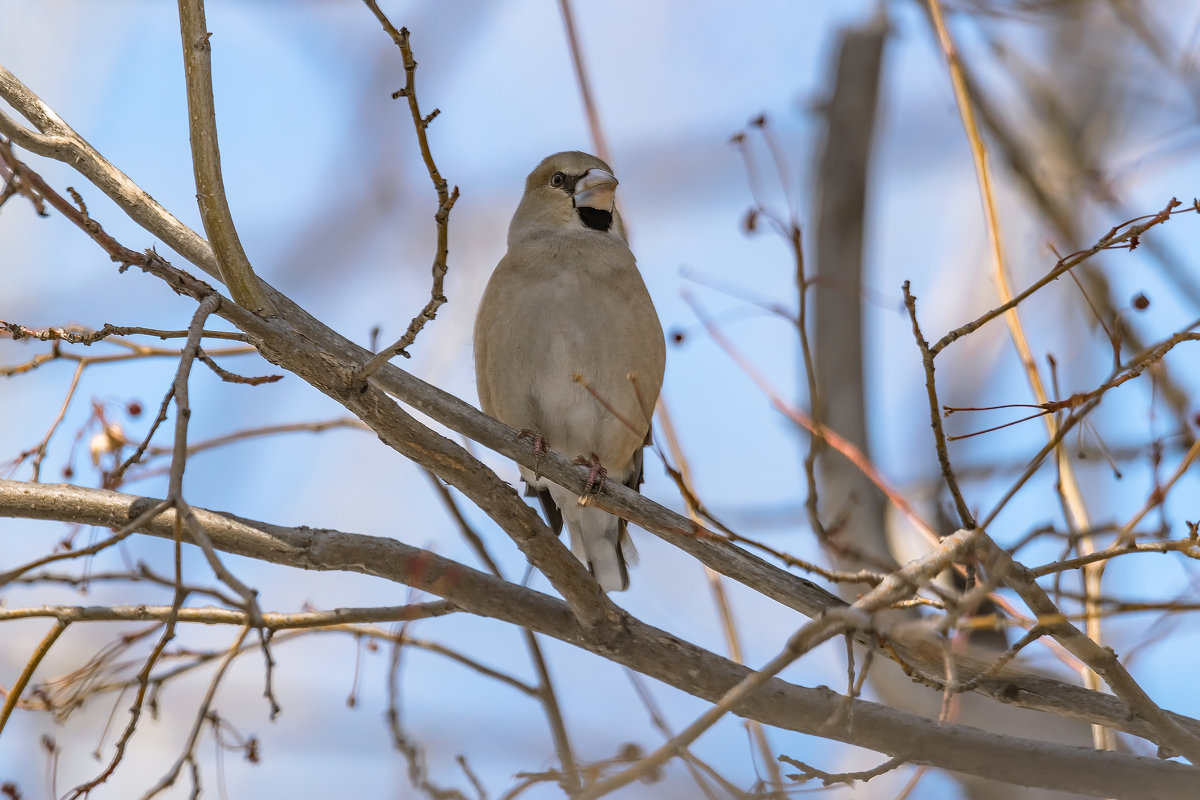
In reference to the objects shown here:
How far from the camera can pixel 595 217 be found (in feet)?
19.0

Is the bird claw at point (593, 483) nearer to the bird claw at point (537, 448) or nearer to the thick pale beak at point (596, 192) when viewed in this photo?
the bird claw at point (537, 448)

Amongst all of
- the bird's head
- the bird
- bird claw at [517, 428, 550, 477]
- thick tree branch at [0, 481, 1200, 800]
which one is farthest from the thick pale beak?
thick tree branch at [0, 481, 1200, 800]

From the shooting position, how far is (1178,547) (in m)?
2.40

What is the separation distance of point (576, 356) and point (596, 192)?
1.06 meters

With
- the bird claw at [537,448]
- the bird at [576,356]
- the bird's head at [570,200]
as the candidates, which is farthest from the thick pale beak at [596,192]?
the bird claw at [537,448]

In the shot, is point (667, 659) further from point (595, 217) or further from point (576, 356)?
point (595, 217)

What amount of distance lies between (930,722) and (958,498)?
80cm

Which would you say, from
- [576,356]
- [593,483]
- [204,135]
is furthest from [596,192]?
[204,135]

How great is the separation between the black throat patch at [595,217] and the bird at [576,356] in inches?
6.3

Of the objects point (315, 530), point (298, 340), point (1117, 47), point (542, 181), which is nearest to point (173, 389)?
point (298, 340)

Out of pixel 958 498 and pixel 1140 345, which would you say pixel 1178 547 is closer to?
pixel 958 498

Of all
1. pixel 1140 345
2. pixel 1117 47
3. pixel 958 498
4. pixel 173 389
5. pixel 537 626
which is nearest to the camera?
pixel 173 389

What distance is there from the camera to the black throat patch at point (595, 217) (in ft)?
19.0

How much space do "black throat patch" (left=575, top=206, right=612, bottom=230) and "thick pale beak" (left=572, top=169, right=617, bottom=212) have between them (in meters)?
0.02
